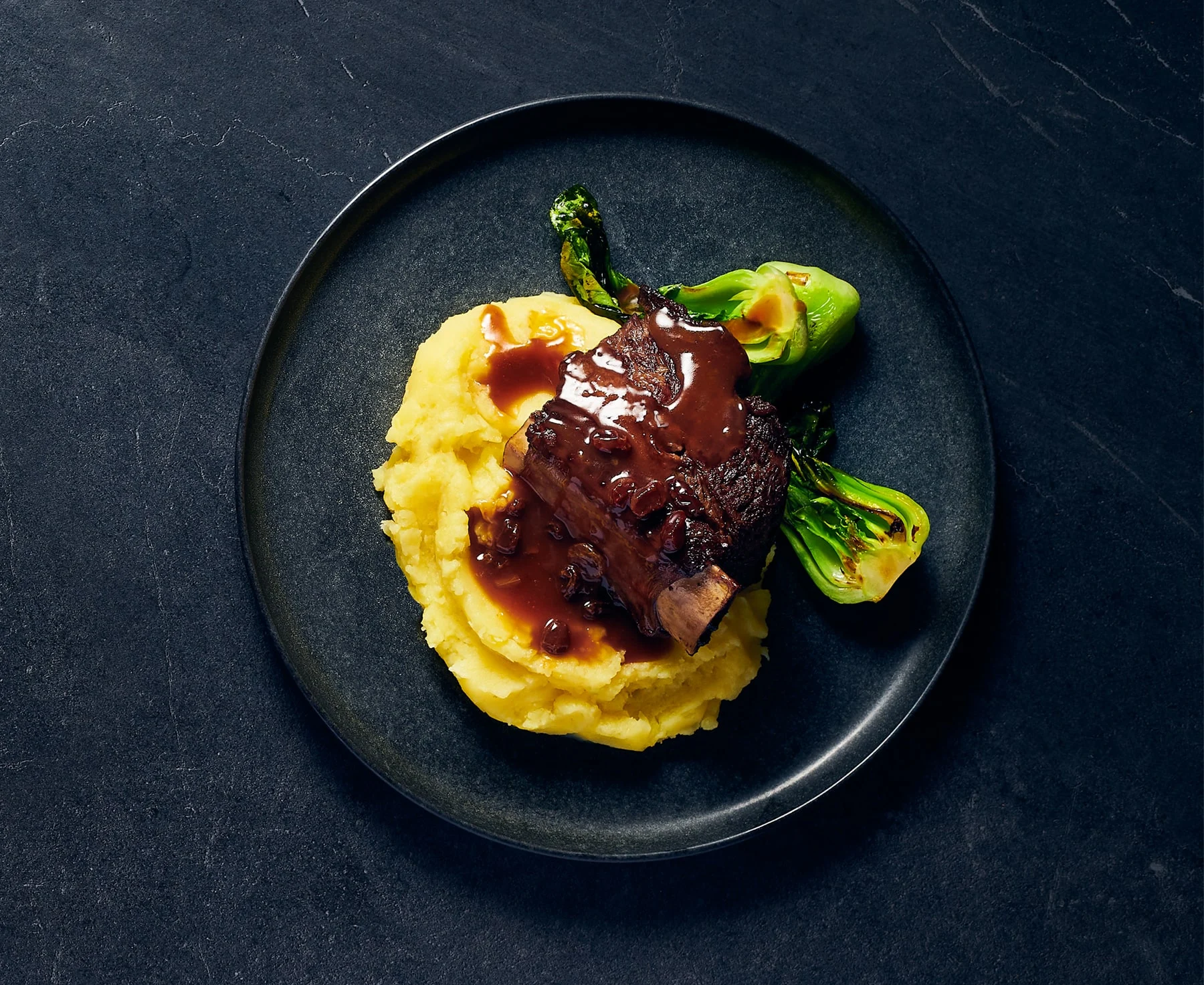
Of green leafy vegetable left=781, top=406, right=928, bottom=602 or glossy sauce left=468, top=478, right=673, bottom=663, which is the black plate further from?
glossy sauce left=468, top=478, right=673, bottom=663

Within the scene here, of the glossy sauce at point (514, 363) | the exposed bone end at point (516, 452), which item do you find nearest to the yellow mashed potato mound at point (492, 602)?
the glossy sauce at point (514, 363)

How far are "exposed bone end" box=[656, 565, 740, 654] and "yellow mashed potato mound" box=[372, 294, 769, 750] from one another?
0.39 metres

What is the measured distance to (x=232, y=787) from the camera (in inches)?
160

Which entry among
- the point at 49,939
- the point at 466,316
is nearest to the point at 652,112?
the point at 466,316

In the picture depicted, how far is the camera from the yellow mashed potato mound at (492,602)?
3717mm

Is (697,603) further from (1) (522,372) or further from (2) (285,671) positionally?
(2) (285,671)

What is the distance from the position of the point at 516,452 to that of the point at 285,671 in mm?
1526

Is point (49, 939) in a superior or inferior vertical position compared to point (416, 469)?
inferior

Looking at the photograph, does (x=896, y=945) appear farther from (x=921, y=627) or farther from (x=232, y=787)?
(x=232, y=787)

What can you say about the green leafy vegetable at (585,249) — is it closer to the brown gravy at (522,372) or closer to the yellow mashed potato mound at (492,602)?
the yellow mashed potato mound at (492,602)

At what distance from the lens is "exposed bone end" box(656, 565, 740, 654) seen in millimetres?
3293

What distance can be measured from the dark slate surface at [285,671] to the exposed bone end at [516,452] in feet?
4.57

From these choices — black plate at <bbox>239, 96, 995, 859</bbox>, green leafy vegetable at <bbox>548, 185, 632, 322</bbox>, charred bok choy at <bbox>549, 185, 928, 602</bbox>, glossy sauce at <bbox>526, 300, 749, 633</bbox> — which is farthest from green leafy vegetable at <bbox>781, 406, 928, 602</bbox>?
green leafy vegetable at <bbox>548, 185, 632, 322</bbox>

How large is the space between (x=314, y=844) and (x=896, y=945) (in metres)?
2.68
